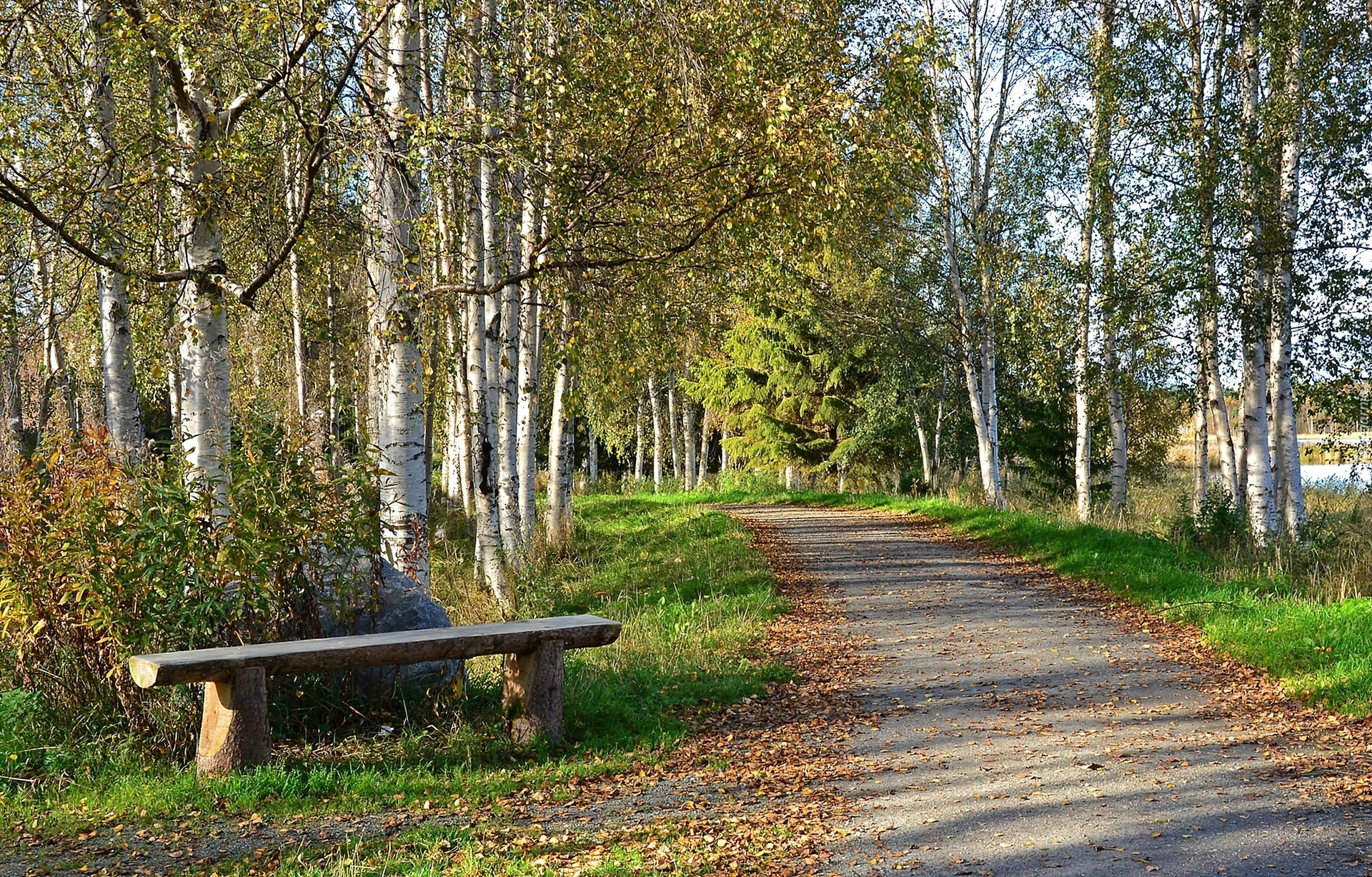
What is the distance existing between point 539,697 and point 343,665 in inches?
46.5

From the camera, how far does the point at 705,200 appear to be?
8516 millimetres

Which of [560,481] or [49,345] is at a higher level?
[49,345]

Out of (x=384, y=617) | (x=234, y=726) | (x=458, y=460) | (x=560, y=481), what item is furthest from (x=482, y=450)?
(x=458, y=460)

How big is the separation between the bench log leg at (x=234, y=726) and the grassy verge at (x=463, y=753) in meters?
0.11

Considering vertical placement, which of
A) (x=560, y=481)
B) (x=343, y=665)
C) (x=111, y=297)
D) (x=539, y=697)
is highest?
Result: (x=111, y=297)

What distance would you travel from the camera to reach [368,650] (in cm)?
564

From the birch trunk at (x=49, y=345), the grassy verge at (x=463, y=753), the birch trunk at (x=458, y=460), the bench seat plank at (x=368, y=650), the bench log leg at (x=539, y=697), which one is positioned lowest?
the grassy verge at (x=463, y=753)

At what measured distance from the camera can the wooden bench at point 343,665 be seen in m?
5.30

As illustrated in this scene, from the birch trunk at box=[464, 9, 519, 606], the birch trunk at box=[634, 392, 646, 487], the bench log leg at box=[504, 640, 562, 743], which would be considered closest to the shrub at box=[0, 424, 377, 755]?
the bench log leg at box=[504, 640, 562, 743]

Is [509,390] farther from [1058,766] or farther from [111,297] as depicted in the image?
[1058,766]

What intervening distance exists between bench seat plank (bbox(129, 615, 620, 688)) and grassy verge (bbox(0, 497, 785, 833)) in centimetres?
52

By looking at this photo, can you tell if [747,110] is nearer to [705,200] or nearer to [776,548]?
[705,200]

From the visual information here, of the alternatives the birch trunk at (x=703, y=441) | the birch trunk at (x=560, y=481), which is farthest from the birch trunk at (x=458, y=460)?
the birch trunk at (x=703, y=441)

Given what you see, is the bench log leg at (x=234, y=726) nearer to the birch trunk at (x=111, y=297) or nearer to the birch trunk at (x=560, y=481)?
the birch trunk at (x=111, y=297)
